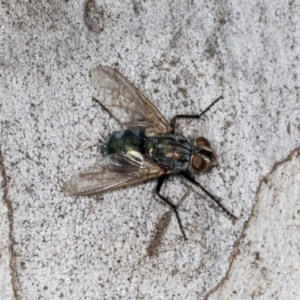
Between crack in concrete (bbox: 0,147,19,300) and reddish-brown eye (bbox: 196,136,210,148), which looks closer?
crack in concrete (bbox: 0,147,19,300)

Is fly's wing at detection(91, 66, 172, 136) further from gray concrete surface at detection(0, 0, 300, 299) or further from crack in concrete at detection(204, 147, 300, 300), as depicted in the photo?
crack in concrete at detection(204, 147, 300, 300)

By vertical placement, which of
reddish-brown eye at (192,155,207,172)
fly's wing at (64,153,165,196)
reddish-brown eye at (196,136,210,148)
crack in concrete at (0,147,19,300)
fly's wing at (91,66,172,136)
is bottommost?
crack in concrete at (0,147,19,300)

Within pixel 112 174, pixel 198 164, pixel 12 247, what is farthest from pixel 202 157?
pixel 12 247

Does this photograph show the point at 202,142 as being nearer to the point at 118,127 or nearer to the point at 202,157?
the point at 202,157

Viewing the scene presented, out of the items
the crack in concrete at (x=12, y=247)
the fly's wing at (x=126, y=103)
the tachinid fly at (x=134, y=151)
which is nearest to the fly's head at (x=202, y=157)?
the tachinid fly at (x=134, y=151)

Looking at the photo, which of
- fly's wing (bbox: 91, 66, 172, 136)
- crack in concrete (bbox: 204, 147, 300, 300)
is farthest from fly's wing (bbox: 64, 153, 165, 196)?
crack in concrete (bbox: 204, 147, 300, 300)

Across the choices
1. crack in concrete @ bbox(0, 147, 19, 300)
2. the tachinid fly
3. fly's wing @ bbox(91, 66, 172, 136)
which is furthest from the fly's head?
Answer: crack in concrete @ bbox(0, 147, 19, 300)

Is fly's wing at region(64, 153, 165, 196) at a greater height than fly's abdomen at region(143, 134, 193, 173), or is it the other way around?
fly's abdomen at region(143, 134, 193, 173)

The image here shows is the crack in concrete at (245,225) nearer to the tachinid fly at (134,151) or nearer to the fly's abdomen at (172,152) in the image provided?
the tachinid fly at (134,151)
